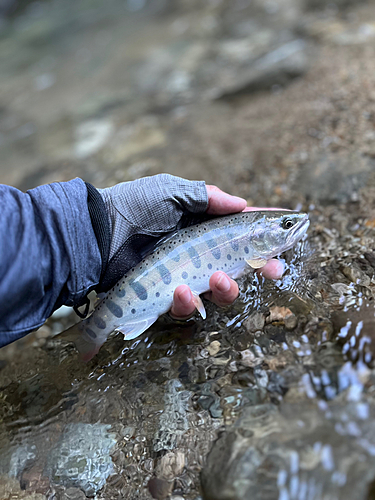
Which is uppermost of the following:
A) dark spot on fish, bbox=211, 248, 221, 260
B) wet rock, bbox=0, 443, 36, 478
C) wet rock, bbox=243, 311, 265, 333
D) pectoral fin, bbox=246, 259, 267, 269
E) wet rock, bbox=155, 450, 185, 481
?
dark spot on fish, bbox=211, 248, 221, 260

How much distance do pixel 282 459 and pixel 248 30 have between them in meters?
9.37

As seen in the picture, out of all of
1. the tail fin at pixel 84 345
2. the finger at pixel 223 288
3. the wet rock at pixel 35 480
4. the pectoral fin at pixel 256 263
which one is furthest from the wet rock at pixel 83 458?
the pectoral fin at pixel 256 263

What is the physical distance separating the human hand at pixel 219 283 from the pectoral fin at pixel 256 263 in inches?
2.1

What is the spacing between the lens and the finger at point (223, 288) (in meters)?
2.60

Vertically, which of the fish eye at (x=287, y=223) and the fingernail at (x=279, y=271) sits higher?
the fish eye at (x=287, y=223)

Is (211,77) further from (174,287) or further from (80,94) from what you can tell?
(174,287)

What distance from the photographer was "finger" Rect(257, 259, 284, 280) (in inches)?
113

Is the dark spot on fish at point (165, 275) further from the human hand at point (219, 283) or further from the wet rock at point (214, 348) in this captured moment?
the wet rock at point (214, 348)

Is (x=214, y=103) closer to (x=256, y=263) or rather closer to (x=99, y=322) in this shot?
(x=256, y=263)

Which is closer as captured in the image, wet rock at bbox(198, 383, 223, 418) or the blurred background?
wet rock at bbox(198, 383, 223, 418)

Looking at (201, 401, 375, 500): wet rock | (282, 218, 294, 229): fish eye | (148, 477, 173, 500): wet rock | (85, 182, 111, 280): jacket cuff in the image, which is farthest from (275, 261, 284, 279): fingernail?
(148, 477, 173, 500): wet rock


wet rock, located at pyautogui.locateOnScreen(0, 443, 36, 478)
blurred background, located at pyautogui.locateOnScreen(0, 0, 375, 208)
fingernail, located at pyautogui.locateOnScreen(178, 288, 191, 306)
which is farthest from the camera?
blurred background, located at pyautogui.locateOnScreen(0, 0, 375, 208)

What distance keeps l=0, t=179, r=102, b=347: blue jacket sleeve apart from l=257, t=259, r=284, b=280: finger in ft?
3.82

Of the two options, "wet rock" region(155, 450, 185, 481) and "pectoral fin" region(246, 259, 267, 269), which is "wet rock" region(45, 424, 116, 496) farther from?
"pectoral fin" region(246, 259, 267, 269)
